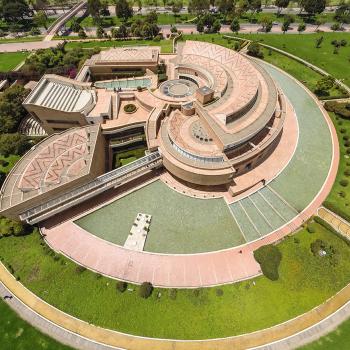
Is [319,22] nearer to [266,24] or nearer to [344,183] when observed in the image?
[266,24]

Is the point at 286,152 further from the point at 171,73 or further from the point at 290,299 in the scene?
the point at 171,73

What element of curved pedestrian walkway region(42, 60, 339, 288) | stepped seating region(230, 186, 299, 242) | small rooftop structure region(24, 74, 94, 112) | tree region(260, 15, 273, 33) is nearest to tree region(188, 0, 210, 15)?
tree region(260, 15, 273, 33)

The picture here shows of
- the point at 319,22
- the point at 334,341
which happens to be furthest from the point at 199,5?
the point at 334,341

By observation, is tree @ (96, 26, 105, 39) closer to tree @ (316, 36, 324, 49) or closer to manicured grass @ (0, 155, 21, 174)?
manicured grass @ (0, 155, 21, 174)

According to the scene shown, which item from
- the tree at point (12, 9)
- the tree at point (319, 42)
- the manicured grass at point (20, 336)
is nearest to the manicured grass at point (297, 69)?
the tree at point (319, 42)

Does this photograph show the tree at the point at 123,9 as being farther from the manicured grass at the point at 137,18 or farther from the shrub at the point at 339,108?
the shrub at the point at 339,108
